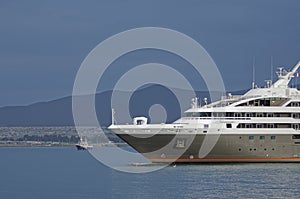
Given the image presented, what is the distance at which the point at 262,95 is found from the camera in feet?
199

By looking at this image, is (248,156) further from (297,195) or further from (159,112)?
(297,195)

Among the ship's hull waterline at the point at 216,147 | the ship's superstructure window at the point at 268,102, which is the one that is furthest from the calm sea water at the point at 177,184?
the ship's superstructure window at the point at 268,102

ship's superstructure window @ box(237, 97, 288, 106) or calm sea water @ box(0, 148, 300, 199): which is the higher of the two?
ship's superstructure window @ box(237, 97, 288, 106)

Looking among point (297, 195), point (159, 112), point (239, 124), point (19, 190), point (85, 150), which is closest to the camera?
point (297, 195)

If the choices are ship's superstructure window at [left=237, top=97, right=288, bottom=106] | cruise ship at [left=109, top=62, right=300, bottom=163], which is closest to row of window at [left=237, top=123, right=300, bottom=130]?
cruise ship at [left=109, top=62, right=300, bottom=163]

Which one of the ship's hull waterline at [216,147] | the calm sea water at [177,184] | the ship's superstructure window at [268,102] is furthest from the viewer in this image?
the ship's superstructure window at [268,102]

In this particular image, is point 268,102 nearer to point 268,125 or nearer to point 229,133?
point 268,125

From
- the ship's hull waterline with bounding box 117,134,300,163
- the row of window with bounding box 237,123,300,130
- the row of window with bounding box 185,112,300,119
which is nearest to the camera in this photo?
the ship's hull waterline with bounding box 117,134,300,163

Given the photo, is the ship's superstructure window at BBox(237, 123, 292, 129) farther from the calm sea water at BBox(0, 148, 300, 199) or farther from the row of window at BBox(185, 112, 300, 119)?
the calm sea water at BBox(0, 148, 300, 199)

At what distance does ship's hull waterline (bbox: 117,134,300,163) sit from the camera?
58.2m

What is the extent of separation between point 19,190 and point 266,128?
719 inches

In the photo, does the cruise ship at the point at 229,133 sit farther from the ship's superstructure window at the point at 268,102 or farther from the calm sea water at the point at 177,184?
the calm sea water at the point at 177,184

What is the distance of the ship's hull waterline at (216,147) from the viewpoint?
58.2m

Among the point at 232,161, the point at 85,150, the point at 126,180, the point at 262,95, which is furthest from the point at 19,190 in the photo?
the point at 85,150
